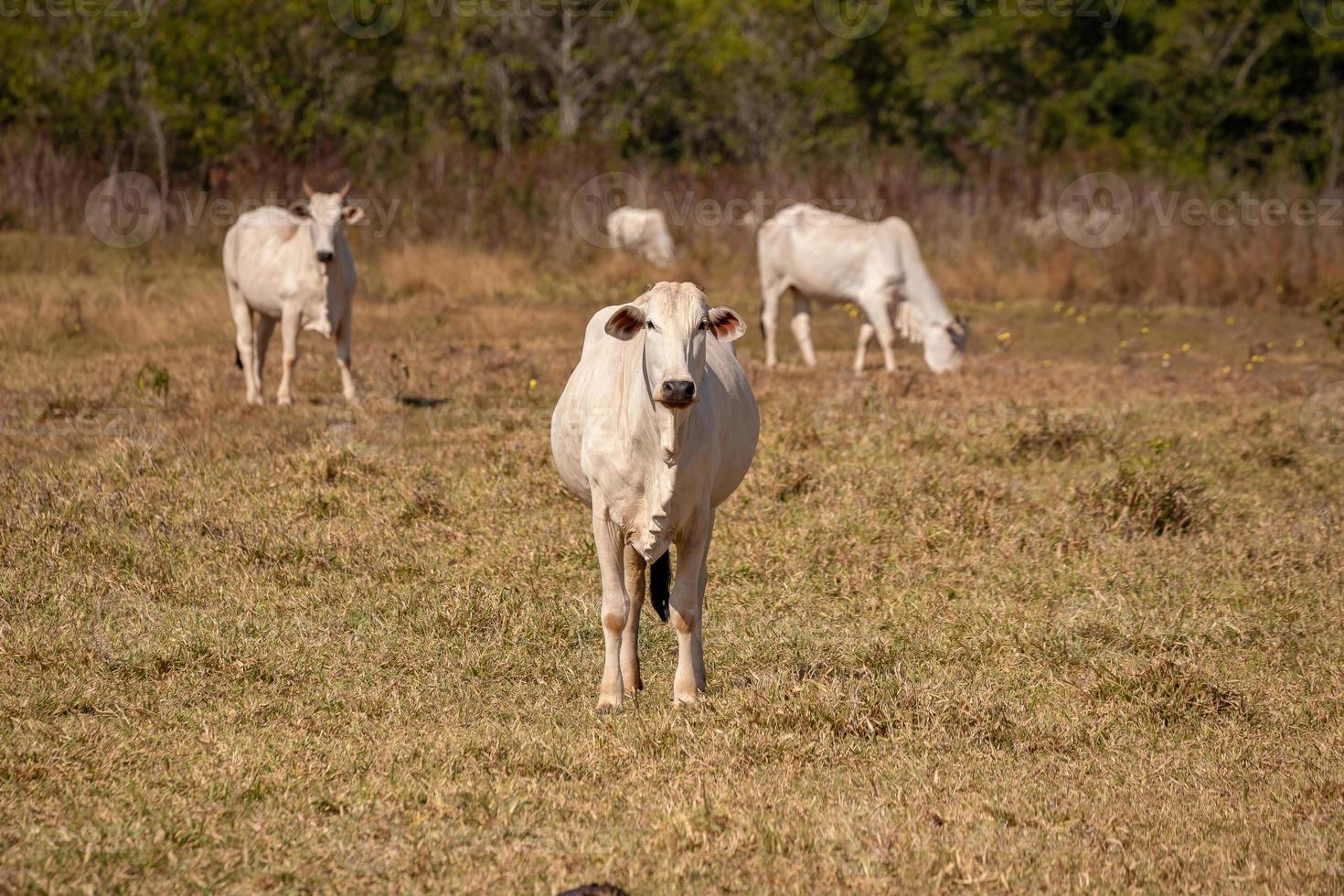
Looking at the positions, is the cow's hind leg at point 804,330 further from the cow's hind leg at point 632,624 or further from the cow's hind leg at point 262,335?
the cow's hind leg at point 632,624

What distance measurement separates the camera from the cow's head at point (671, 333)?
4.73 metres

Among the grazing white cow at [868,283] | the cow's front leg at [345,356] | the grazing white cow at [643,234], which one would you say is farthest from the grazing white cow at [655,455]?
the grazing white cow at [643,234]

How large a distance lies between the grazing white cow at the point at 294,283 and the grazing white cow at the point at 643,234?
8535 mm

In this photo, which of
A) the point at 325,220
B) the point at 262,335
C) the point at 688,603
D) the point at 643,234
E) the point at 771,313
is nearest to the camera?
the point at 688,603

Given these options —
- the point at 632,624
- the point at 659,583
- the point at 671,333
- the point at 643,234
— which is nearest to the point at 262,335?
the point at 659,583

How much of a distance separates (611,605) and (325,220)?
6.59 m

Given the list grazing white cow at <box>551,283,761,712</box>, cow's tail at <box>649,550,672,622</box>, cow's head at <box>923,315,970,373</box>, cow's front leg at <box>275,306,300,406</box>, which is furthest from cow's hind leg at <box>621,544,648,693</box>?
cow's head at <box>923,315,970,373</box>

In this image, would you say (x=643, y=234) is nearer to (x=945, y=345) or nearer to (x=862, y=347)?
(x=862, y=347)

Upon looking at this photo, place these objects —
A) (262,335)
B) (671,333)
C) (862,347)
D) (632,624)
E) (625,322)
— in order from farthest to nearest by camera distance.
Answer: (862,347)
(262,335)
(632,624)
(625,322)
(671,333)

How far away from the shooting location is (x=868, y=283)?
14.4m

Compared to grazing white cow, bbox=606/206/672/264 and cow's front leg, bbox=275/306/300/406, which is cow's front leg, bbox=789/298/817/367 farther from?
grazing white cow, bbox=606/206/672/264

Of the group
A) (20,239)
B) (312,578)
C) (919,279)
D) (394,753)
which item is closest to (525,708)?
(394,753)

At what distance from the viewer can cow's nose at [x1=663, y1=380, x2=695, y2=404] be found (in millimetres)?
4688

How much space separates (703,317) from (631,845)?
5.67ft
